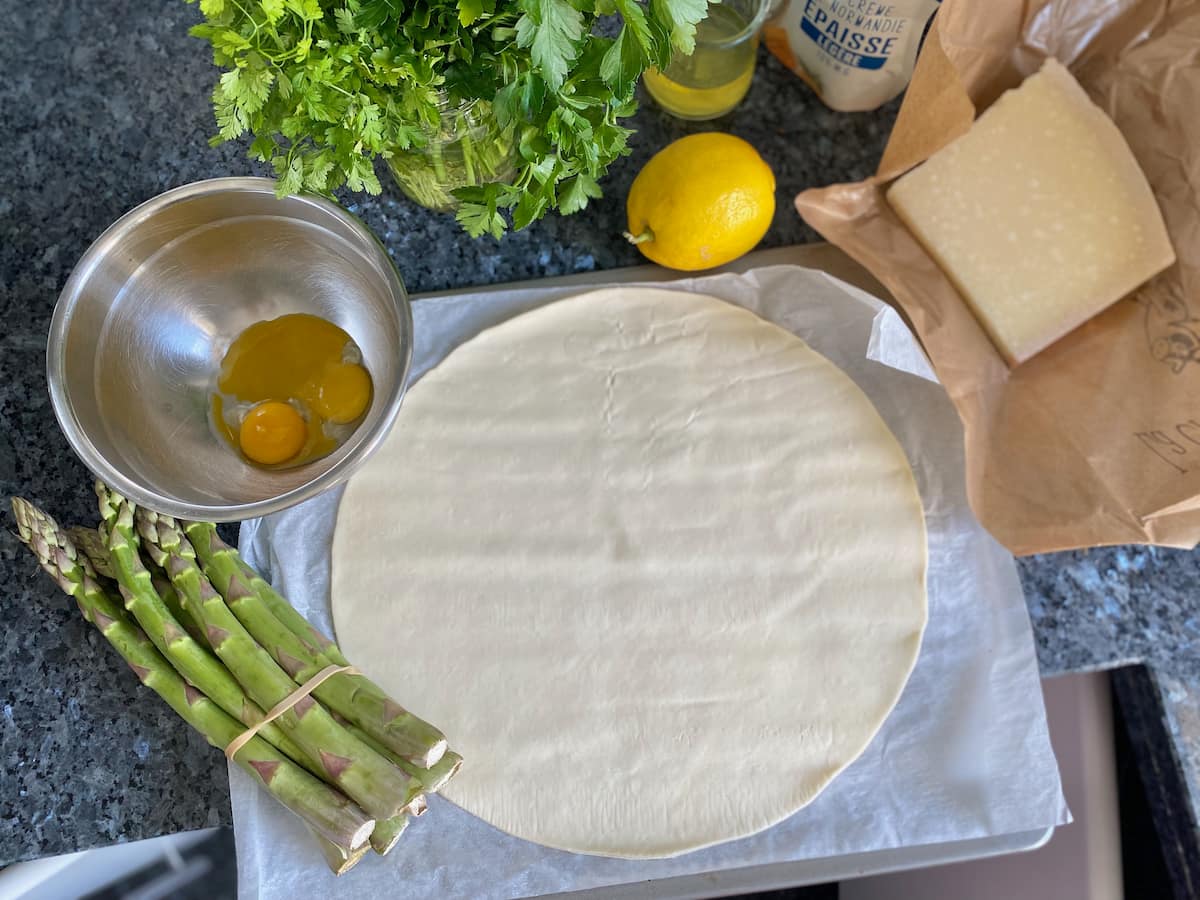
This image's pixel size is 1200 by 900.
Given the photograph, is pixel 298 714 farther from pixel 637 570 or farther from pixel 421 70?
pixel 421 70

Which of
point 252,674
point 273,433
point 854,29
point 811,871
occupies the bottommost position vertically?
point 811,871

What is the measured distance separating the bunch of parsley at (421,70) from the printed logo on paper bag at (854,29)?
314 mm

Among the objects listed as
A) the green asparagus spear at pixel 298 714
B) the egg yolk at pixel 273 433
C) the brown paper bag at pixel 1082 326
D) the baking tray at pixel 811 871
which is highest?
the brown paper bag at pixel 1082 326

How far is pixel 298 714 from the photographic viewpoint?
78 cm

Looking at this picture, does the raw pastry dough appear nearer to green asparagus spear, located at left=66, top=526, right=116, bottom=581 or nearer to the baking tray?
the baking tray

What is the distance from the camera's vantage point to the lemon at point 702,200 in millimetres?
826

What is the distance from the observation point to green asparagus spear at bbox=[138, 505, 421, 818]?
75 cm

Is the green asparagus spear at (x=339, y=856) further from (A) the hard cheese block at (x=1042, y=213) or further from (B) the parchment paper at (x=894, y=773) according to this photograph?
(A) the hard cheese block at (x=1042, y=213)

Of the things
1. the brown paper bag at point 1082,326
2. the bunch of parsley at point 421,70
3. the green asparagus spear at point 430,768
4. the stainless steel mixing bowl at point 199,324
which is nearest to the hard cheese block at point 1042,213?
the brown paper bag at point 1082,326

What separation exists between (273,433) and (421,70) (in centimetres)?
41

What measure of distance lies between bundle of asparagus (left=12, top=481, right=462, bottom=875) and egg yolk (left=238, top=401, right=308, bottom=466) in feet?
0.30

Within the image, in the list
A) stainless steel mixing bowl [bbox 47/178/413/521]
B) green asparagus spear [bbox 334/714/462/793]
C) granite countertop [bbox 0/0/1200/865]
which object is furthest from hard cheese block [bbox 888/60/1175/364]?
green asparagus spear [bbox 334/714/462/793]

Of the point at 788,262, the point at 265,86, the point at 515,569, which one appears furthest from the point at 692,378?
the point at 265,86

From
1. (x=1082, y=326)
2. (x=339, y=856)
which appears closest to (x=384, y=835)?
(x=339, y=856)
